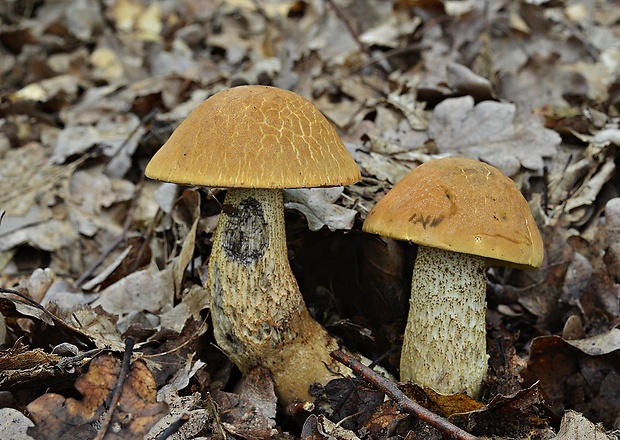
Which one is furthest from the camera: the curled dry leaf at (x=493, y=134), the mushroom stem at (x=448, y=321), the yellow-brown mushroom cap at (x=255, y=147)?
the curled dry leaf at (x=493, y=134)

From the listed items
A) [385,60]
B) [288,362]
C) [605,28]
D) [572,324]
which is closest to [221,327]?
[288,362]

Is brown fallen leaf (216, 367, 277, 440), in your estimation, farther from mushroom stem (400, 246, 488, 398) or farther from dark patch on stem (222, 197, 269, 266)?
mushroom stem (400, 246, 488, 398)

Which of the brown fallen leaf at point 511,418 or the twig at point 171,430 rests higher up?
the twig at point 171,430

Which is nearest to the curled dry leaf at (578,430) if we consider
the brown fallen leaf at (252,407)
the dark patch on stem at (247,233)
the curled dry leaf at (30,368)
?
the brown fallen leaf at (252,407)

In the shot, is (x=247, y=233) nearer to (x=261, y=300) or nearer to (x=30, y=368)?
(x=261, y=300)

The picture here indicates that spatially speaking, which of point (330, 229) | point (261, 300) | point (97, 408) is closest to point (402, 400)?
point (261, 300)

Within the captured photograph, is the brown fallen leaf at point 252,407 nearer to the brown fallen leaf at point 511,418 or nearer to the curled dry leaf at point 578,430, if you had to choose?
the brown fallen leaf at point 511,418

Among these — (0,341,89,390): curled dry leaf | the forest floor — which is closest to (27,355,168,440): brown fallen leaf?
the forest floor

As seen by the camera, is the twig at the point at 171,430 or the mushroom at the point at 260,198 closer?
the twig at the point at 171,430

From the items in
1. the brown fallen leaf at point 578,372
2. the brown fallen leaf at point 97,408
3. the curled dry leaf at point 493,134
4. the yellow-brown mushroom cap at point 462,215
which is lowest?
the brown fallen leaf at point 578,372
